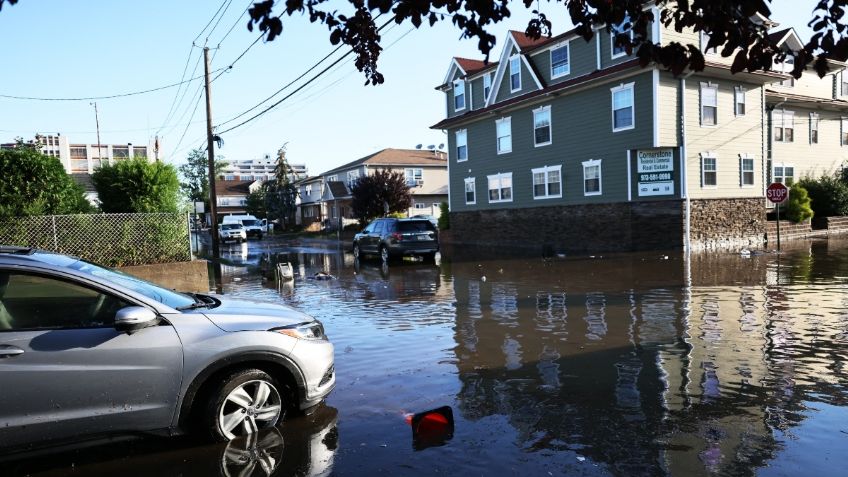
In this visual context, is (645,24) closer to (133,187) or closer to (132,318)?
(132,318)

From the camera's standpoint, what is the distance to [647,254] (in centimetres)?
2061

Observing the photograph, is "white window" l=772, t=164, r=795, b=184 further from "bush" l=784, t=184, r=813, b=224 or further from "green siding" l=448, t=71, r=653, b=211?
"green siding" l=448, t=71, r=653, b=211

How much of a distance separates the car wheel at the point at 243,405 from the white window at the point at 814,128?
32.7 m

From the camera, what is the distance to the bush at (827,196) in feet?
90.4

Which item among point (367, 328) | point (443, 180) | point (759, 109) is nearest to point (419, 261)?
point (367, 328)

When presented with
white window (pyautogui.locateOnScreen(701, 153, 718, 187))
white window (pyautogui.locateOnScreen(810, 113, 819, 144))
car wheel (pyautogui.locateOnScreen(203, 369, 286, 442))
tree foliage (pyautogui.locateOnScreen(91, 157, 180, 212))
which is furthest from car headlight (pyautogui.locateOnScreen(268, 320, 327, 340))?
white window (pyautogui.locateOnScreen(810, 113, 819, 144))

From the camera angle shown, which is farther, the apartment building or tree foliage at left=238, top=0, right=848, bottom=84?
the apartment building

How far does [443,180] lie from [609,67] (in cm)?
3399

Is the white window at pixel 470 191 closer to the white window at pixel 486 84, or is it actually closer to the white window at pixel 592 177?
the white window at pixel 486 84

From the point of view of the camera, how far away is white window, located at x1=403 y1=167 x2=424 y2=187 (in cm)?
5494

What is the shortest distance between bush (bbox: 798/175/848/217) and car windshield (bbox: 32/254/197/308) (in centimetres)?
3027

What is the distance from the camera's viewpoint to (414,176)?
55.4m

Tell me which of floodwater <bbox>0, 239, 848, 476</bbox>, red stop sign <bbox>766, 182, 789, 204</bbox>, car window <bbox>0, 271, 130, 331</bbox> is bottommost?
floodwater <bbox>0, 239, 848, 476</bbox>

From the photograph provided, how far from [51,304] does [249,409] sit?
158 cm
